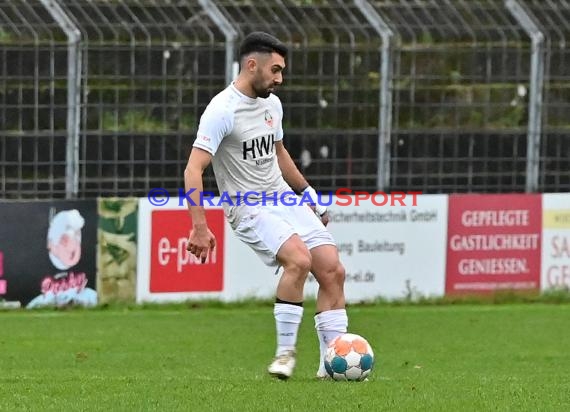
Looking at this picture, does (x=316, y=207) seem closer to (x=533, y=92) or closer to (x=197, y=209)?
(x=197, y=209)

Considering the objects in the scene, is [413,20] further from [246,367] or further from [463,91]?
[246,367]

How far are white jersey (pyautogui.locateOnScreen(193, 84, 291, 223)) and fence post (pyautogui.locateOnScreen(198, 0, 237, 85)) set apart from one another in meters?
5.73

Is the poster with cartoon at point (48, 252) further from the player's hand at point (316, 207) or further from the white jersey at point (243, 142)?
the white jersey at point (243, 142)

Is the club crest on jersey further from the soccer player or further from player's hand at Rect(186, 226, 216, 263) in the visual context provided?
player's hand at Rect(186, 226, 216, 263)

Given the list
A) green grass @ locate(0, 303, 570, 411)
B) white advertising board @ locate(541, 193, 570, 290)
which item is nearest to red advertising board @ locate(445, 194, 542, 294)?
white advertising board @ locate(541, 193, 570, 290)

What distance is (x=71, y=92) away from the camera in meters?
14.4

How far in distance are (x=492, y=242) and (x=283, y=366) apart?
7580 millimetres

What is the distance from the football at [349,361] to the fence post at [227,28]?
6544 mm

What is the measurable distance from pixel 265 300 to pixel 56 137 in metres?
2.63

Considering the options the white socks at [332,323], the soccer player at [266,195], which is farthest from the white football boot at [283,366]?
the white socks at [332,323]

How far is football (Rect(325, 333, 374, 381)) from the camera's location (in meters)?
8.77

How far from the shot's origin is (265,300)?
600 inches

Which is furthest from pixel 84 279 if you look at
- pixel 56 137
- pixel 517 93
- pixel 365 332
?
pixel 517 93

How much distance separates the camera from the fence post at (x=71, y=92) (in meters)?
14.2
